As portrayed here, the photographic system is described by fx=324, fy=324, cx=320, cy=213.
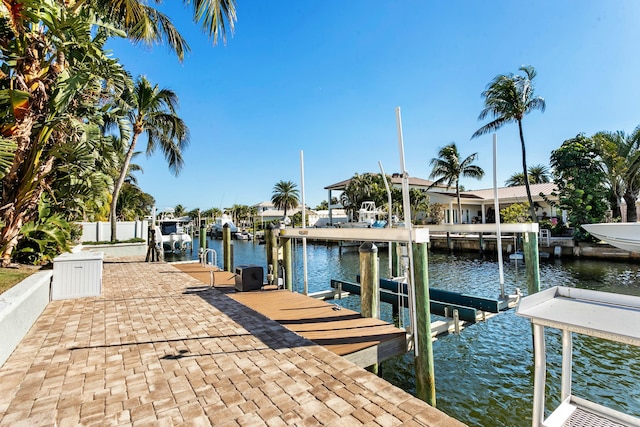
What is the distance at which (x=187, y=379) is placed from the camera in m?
3.53

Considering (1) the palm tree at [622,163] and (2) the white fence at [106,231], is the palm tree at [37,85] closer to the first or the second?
(2) the white fence at [106,231]

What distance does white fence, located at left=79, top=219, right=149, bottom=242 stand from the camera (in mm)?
19781

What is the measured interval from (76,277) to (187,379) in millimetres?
5690

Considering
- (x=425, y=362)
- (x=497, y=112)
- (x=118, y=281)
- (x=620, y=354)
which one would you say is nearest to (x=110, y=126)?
(x=118, y=281)

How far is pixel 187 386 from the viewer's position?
3381 mm

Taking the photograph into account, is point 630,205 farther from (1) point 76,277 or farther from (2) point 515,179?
(2) point 515,179

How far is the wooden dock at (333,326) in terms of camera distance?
4.46m

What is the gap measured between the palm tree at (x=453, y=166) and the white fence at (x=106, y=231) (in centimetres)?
2536

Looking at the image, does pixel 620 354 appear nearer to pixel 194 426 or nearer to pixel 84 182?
pixel 194 426

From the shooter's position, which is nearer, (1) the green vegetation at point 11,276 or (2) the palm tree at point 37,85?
(1) the green vegetation at point 11,276

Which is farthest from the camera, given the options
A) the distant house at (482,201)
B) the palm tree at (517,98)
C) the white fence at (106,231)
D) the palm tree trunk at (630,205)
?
the distant house at (482,201)

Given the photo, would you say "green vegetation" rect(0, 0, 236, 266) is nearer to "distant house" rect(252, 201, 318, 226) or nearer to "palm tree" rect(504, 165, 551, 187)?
"distant house" rect(252, 201, 318, 226)

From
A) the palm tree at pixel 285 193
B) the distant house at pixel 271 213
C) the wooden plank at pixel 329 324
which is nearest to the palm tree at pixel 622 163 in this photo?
the wooden plank at pixel 329 324

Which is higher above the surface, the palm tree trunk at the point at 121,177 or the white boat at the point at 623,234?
the palm tree trunk at the point at 121,177
